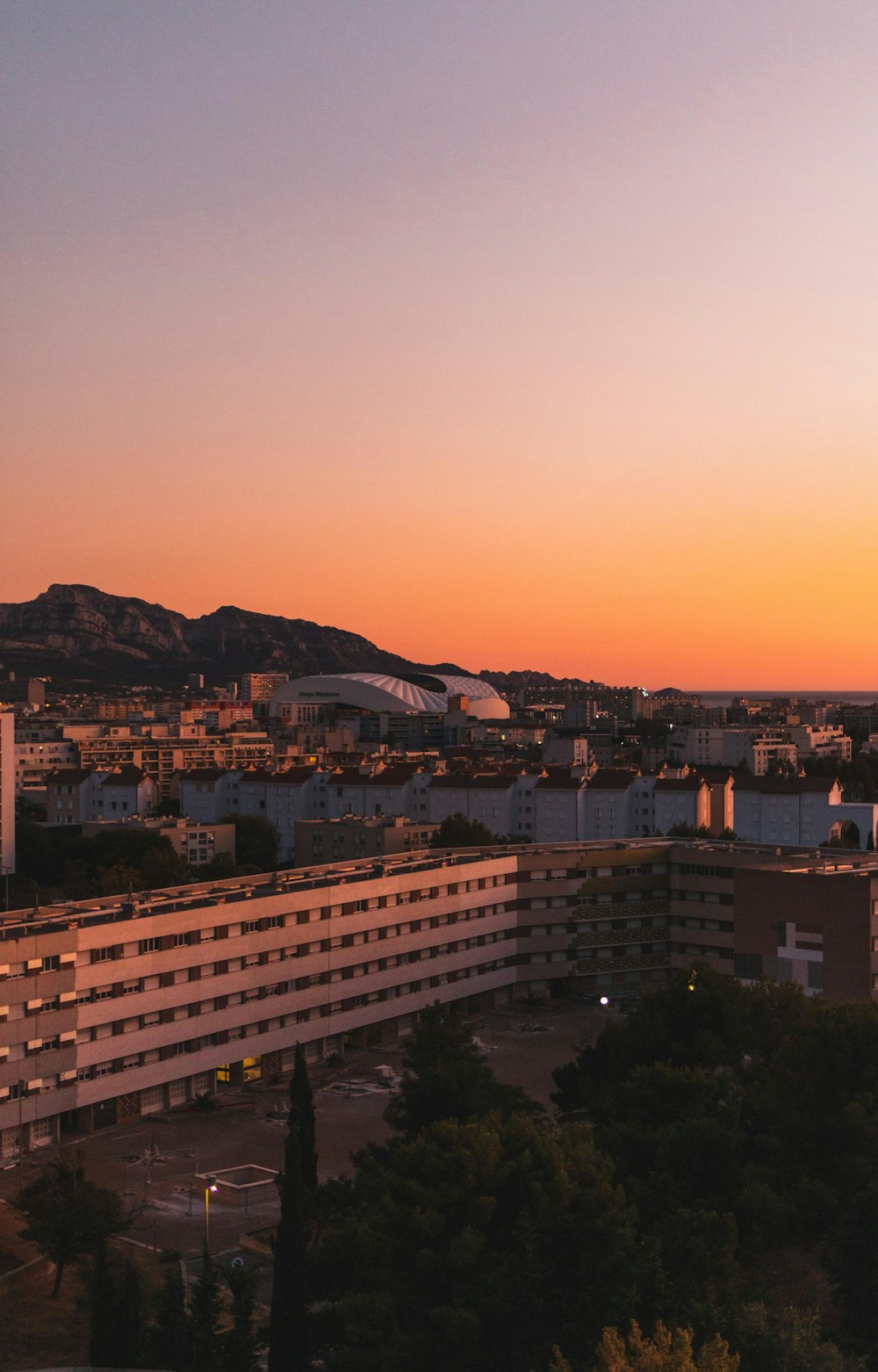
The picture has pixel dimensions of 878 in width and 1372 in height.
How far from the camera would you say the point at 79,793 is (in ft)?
266

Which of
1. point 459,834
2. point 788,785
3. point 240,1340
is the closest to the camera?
point 240,1340

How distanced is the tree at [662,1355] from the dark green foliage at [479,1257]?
87.8 inches

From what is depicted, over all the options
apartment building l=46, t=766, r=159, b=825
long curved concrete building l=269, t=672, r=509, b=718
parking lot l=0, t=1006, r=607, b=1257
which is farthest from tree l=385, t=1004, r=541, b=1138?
long curved concrete building l=269, t=672, r=509, b=718

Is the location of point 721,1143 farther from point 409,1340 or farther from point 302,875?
point 302,875

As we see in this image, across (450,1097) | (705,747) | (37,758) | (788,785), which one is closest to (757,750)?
(705,747)

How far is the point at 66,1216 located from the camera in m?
21.2

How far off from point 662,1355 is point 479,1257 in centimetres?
391

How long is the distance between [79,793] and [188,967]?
172 ft

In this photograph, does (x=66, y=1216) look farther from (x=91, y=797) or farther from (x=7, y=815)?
(x=91, y=797)

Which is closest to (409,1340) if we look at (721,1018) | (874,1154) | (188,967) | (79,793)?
(874,1154)

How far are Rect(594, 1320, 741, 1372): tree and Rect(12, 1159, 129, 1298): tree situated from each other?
992 cm

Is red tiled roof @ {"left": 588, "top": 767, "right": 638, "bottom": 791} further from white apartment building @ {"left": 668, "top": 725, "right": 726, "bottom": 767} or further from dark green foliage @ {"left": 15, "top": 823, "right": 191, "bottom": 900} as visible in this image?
white apartment building @ {"left": 668, "top": 725, "right": 726, "bottom": 767}

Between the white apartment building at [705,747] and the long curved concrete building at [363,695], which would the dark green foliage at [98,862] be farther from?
the long curved concrete building at [363,695]

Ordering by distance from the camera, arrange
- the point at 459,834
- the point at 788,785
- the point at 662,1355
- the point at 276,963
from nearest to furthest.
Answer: the point at 662,1355
the point at 276,963
the point at 459,834
the point at 788,785
